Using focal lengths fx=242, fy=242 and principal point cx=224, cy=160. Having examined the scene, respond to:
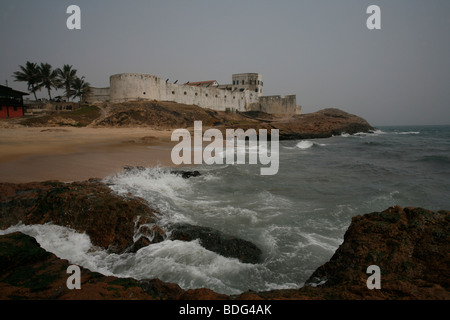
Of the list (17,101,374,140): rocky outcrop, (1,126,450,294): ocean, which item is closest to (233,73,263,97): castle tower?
(17,101,374,140): rocky outcrop

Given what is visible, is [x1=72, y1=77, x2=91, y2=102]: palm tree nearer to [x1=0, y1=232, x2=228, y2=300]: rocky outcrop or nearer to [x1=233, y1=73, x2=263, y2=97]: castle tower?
[x1=233, y1=73, x2=263, y2=97]: castle tower

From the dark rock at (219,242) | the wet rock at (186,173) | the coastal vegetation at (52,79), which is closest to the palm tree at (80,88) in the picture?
the coastal vegetation at (52,79)

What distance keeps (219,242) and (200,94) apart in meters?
43.7

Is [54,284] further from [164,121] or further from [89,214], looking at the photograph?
[164,121]

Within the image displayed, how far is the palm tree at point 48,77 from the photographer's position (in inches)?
1420

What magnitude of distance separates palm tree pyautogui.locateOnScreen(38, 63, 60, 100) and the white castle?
501 cm

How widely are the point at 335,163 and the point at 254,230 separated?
516 inches

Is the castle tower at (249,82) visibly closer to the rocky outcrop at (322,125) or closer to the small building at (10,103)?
the rocky outcrop at (322,125)

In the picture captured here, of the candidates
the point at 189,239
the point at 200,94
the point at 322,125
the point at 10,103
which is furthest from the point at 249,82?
the point at 189,239

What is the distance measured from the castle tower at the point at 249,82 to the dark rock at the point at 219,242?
5773 cm

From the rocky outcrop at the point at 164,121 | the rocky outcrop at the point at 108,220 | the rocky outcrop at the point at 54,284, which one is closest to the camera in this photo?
Answer: the rocky outcrop at the point at 54,284

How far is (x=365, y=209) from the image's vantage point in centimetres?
792
